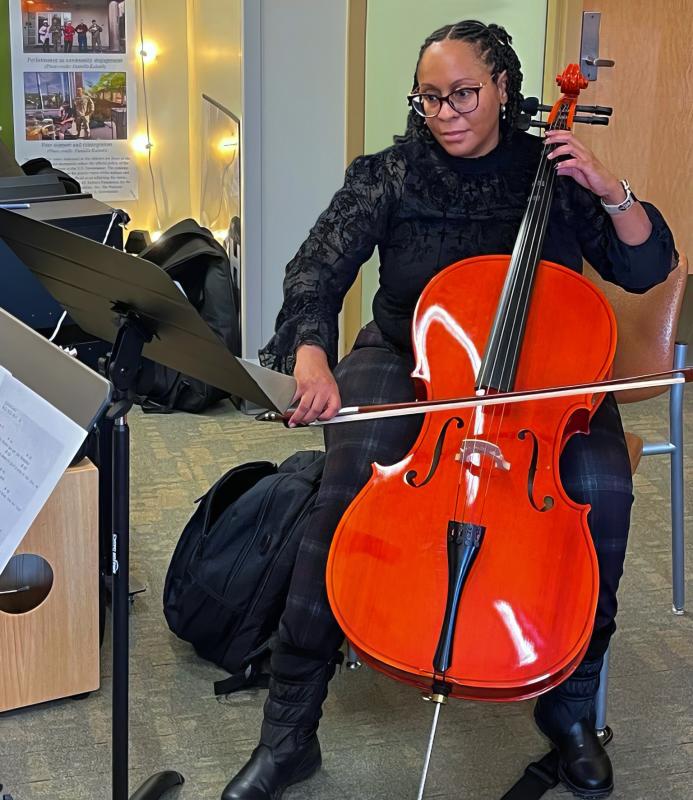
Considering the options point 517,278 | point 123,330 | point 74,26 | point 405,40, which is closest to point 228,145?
point 405,40

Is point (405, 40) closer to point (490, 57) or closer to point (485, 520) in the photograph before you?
point (490, 57)

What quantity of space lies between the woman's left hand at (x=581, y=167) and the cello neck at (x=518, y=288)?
59 millimetres

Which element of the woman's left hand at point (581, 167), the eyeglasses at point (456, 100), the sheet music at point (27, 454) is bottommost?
the sheet music at point (27, 454)

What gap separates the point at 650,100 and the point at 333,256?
5.79 feet

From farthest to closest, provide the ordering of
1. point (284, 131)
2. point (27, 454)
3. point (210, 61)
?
point (210, 61)
point (284, 131)
point (27, 454)

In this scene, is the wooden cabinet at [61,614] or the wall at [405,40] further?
the wall at [405,40]

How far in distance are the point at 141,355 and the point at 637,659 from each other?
117 cm

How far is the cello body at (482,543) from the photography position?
133 centimetres

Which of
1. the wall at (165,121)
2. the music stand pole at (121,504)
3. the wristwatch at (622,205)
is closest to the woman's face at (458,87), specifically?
the wristwatch at (622,205)

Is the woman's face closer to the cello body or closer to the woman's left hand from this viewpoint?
the woman's left hand

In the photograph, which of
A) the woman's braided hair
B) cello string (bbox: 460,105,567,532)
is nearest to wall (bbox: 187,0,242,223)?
the woman's braided hair

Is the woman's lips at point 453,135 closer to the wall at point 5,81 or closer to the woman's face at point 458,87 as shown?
the woman's face at point 458,87

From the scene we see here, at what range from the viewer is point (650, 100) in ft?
10.5

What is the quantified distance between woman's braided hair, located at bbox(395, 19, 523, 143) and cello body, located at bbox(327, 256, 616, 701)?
42cm
